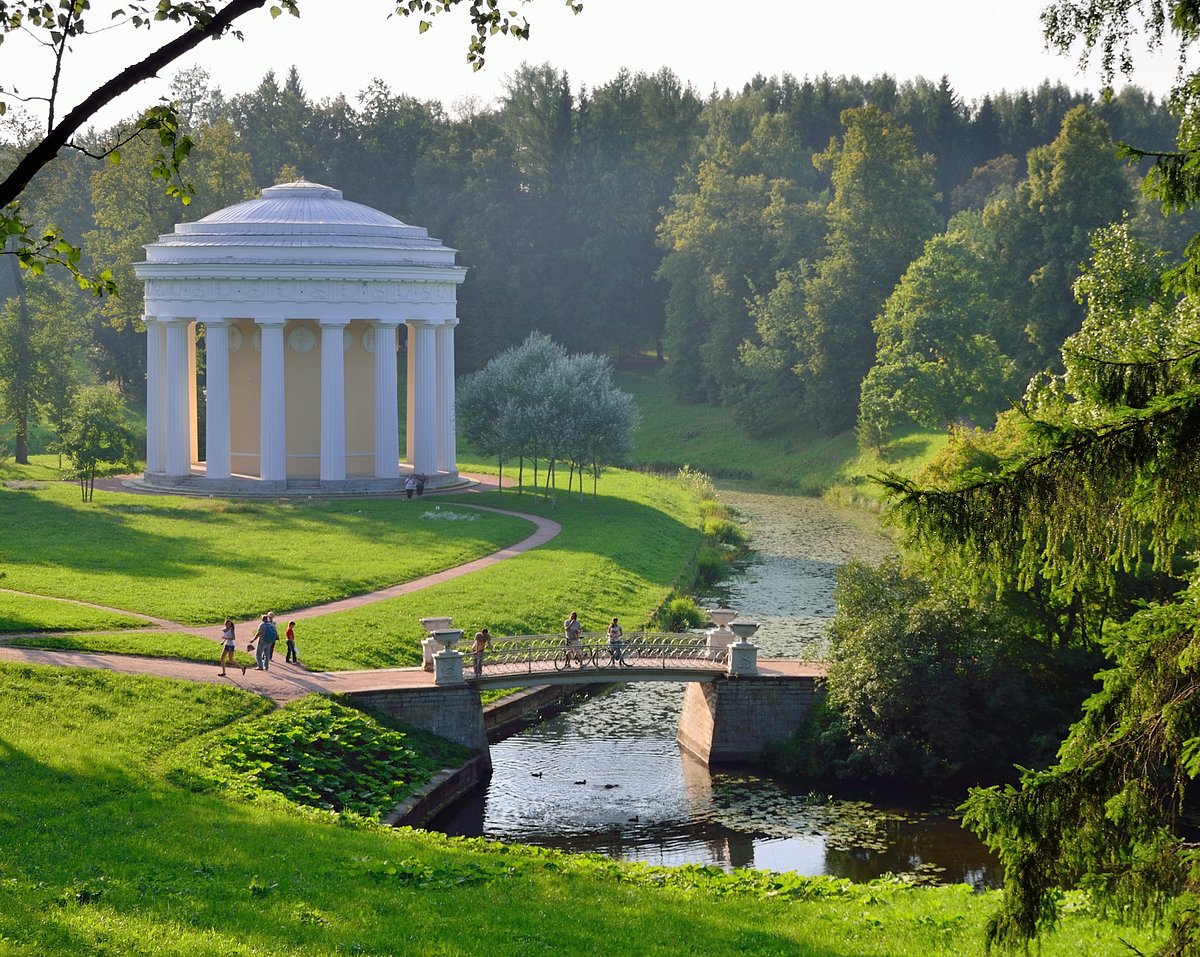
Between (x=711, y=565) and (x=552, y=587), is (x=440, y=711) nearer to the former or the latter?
(x=552, y=587)

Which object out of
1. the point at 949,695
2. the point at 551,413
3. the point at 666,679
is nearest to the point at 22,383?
the point at 551,413

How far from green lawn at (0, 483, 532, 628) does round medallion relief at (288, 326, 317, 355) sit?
782cm

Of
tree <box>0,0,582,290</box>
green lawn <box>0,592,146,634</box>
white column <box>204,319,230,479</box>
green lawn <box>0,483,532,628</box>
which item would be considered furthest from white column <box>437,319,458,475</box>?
tree <box>0,0,582,290</box>

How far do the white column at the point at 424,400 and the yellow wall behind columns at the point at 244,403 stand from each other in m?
6.46

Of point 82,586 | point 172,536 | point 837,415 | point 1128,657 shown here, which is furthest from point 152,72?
point 837,415

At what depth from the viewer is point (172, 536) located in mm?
49812

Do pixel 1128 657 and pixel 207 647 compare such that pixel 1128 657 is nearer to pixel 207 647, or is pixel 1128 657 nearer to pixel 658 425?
pixel 207 647

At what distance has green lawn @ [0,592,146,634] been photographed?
34.9 metres

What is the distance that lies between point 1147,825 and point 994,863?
15.8 m

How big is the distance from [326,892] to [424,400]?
44.7 metres

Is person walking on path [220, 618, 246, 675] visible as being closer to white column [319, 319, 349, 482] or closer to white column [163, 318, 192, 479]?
white column [319, 319, 349, 482]

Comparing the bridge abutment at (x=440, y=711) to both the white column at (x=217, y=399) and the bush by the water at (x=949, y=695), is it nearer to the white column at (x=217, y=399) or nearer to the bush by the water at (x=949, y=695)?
the bush by the water at (x=949, y=695)

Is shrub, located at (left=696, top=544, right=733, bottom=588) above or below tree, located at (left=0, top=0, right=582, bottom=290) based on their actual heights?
below

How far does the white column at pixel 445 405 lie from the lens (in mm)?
64812
